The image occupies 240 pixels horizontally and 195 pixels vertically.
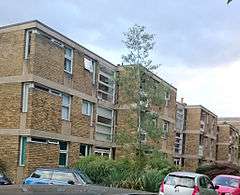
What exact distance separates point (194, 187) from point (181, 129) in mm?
38631

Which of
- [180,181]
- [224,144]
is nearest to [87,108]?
[180,181]

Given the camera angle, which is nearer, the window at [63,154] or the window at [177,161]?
the window at [63,154]

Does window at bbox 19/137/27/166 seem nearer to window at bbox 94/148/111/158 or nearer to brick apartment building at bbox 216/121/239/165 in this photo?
window at bbox 94/148/111/158

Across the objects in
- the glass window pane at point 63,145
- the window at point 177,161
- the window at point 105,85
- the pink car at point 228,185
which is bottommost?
the window at point 177,161

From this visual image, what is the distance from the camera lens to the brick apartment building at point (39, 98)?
2664cm

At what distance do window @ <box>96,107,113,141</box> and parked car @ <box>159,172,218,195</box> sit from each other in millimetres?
16494

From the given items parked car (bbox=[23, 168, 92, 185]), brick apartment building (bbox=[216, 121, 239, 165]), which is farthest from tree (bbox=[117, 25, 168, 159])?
brick apartment building (bbox=[216, 121, 239, 165])

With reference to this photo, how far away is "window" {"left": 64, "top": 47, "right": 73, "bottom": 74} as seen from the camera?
99.8ft

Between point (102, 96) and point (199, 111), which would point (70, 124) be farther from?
point (199, 111)

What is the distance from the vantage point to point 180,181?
60.3 ft

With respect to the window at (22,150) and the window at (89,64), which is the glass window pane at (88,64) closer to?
the window at (89,64)

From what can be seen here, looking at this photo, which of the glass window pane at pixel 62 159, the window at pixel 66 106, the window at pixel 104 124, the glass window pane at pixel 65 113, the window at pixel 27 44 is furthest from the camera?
the window at pixel 104 124

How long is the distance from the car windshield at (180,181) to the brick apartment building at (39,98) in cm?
989

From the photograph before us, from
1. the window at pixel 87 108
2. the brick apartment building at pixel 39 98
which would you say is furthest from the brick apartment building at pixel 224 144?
the brick apartment building at pixel 39 98
